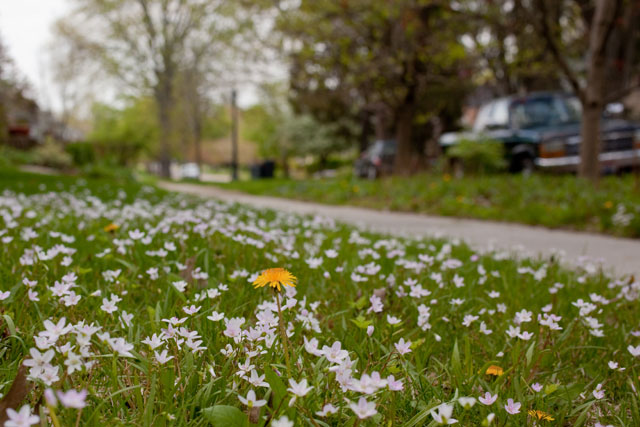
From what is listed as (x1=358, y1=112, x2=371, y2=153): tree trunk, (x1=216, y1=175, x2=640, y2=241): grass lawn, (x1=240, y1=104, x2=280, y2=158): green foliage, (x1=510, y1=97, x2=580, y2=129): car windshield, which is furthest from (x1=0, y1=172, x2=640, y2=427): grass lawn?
(x1=240, y1=104, x2=280, y2=158): green foliage

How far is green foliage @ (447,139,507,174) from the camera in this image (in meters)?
10.9

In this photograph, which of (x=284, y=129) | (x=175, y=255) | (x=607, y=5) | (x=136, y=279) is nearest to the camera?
(x=136, y=279)

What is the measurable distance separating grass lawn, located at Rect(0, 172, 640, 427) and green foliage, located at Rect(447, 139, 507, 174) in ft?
26.7

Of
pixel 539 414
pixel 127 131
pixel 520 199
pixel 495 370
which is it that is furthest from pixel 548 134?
pixel 127 131

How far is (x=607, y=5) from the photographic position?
8.19 metres

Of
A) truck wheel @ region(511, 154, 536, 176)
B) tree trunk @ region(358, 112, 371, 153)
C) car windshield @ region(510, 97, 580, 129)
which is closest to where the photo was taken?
truck wheel @ region(511, 154, 536, 176)

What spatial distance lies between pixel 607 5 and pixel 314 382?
930cm

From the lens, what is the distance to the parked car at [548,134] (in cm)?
1081

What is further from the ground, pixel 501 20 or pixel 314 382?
pixel 501 20

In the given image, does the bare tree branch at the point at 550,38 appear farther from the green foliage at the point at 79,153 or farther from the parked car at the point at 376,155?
the green foliage at the point at 79,153

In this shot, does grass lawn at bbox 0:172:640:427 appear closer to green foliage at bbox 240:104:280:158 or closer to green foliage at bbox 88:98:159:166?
green foliage at bbox 88:98:159:166

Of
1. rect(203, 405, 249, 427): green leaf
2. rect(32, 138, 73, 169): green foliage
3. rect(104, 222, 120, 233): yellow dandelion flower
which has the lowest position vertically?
rect(203, 405, 249, 427): green leaf

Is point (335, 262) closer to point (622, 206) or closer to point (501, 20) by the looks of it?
point (622, 206)

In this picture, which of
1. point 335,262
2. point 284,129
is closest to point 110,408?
point 335,262
